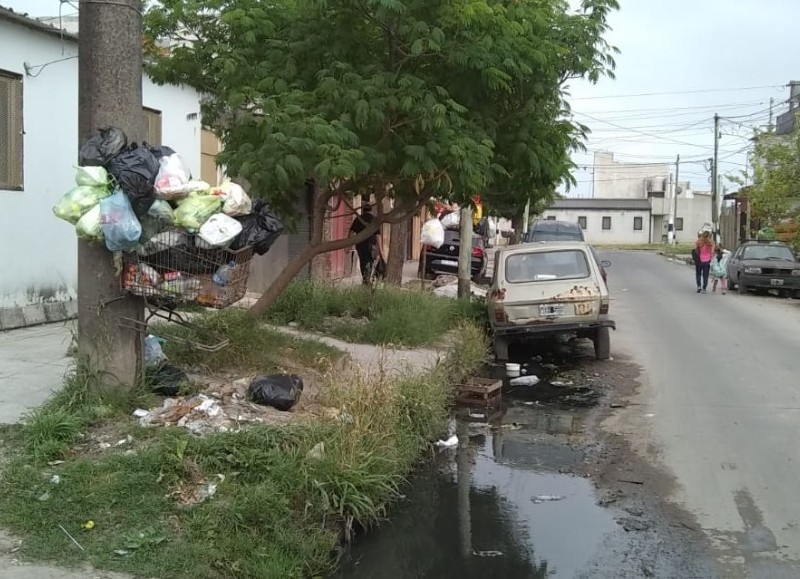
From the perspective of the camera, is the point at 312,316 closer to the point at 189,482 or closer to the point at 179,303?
the point at 179,303

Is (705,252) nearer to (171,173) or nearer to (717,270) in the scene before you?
(717,270)

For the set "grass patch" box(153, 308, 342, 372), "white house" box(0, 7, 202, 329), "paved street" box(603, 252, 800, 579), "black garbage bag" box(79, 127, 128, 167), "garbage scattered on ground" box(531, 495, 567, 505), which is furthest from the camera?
"white house" box(0, 7, 202, 329)

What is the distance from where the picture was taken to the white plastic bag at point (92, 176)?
17.0 ft

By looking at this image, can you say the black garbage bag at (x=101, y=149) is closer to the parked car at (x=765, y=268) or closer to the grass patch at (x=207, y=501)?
the grass patch at (x=207, y=501)

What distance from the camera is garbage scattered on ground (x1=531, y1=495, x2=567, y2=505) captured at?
5.71 metres

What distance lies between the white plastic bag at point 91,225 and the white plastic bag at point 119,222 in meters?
0.04

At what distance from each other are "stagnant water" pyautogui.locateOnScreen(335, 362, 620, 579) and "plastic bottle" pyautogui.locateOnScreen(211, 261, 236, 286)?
6.49 feet

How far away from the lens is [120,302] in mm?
5645

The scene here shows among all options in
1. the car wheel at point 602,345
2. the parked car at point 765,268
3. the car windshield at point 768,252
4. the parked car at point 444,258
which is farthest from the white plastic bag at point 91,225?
the car windshield at point 768,252

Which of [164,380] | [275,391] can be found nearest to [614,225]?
[275,391]

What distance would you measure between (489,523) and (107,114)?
152 inches

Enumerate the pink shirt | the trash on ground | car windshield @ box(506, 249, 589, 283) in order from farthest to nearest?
the pink shirt, car windshield @ box(506, 249, 589, 283), the trash on ground

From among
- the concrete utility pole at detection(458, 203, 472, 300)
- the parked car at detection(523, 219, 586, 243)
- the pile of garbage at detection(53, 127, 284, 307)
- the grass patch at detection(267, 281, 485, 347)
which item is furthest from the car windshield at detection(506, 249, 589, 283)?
the parked car at detection(523, 219, 586, 243)

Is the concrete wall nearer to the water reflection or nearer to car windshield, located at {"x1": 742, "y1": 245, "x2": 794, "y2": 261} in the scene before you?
car windshield, located at {"x1": 742, "y1": 245, "x2": 794, "y2": 261}
